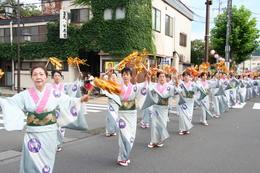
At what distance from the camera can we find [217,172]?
249 inches

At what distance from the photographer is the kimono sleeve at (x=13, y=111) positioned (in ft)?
14.7

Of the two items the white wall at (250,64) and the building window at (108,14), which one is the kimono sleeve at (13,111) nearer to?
the building window at (108,14)

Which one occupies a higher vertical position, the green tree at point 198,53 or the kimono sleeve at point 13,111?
the green tree at point 198,53

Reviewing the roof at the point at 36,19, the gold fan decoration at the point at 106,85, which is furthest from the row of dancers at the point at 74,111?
the roof at the point at 36,19

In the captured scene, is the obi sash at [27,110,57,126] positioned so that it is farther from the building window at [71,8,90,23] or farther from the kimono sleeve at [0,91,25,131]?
the building window at [71,8,90,23]

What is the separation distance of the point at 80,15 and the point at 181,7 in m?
10.3

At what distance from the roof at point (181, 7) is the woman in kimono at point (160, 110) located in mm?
18730

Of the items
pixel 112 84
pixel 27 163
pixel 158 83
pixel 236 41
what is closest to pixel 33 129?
pixel 27 163

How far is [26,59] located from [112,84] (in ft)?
70.6

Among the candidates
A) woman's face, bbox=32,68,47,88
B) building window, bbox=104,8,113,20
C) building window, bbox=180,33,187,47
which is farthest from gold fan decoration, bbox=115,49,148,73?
building window, bbox=180,33,187,47

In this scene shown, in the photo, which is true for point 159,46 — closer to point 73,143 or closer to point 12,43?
point 12,43

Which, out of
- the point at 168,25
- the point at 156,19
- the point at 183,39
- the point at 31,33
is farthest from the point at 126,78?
the point at 183,39

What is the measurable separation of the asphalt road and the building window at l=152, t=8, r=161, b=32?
559 inches

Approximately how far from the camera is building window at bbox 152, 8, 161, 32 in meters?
24.0
